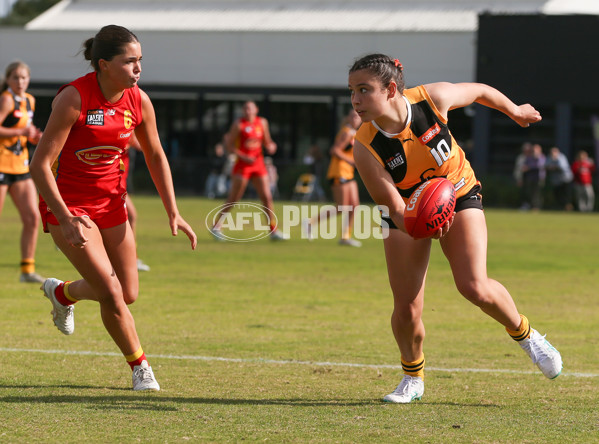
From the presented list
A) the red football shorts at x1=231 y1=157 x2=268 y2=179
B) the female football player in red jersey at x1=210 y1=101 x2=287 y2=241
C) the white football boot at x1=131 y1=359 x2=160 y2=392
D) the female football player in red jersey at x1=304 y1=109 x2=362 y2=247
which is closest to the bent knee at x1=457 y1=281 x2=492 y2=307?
the white football boot at x1=131 y1=359 x2=160 y2=392

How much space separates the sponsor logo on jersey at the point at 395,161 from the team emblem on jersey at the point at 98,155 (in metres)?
1.68

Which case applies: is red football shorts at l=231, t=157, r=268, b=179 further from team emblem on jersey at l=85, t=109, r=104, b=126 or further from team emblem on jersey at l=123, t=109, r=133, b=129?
team emblem on jersey at l=85, t=109, r=104, b=126

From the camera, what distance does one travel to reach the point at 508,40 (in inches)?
1471

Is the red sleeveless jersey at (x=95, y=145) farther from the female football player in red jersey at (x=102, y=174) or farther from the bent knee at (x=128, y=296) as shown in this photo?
the bent knee at (x=128, y=296)

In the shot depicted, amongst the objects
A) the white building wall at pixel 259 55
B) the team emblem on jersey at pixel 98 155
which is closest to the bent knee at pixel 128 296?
the team emblem on jersey at pixel 98 155

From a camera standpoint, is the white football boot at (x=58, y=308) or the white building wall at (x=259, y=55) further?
the white building wall at (x=259, y=55)

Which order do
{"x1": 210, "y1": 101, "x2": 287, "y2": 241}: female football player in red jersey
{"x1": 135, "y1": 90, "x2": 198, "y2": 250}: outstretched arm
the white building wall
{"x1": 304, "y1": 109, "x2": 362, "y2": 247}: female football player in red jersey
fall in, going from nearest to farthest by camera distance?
1. {"x1": 135, "y1": 90, "x2": 198, "y2": 250}: outstretched arm
2. {"x1": 304, "y1": 109, "x2": 362, "y2": 247}: female football player in red jersey
3. {"x1": 210, "y1": 101, "x2": 287, "y2": 241}: female football player in red jersey
4. the white building wall

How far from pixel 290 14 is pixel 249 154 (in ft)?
99.1

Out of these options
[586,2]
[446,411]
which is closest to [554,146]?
[586,2]

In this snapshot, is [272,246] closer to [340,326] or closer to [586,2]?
[340,326]

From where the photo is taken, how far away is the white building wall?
135 ft

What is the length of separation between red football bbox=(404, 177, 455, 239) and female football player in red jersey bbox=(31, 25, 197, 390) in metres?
1.61

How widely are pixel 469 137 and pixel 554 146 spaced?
382cm

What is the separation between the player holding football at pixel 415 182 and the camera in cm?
595
